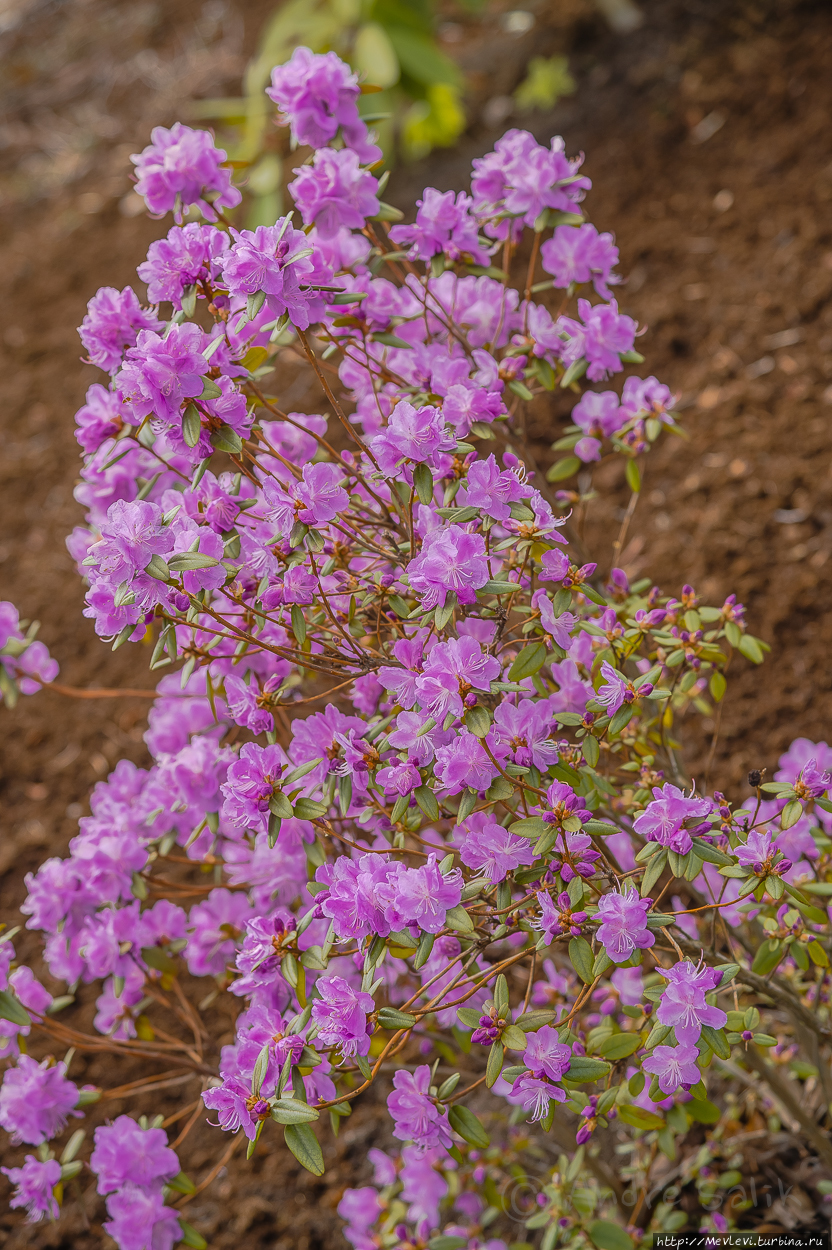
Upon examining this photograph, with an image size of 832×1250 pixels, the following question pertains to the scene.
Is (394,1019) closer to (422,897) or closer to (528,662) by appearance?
(422,897)

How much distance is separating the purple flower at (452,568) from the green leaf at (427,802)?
0.73 ft

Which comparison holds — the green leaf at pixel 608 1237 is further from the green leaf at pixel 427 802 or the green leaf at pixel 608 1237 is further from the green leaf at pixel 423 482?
the green leaf at pixel 423 482

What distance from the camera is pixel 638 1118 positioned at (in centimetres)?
126

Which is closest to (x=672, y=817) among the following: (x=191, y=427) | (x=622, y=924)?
(x=622, y=924)

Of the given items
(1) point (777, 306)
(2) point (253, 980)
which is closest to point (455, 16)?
(1) point (777, 306)

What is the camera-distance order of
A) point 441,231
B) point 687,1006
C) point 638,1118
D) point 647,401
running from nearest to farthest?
1. point 687,1006
2. point 638,1118
3. point 441,231
4. point 647,401

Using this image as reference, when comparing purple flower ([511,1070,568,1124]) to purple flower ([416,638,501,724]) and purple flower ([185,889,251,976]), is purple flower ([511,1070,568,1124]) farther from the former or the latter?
purple flower ([185,889,251,976])

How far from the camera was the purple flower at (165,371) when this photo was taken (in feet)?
3.41

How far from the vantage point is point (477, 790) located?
1.08 m

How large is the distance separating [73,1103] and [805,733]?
5.37ft

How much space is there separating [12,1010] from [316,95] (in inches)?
49.6

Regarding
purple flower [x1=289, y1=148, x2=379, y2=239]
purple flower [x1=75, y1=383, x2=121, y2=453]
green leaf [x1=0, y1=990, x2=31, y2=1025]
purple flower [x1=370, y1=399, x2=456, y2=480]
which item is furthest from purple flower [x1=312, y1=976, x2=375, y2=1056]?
purple flower [x1=289, y1=148, x2=379, y2=239]

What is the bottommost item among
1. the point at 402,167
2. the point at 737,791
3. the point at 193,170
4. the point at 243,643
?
the point at 737,791

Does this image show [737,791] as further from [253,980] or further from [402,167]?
[402,167]
